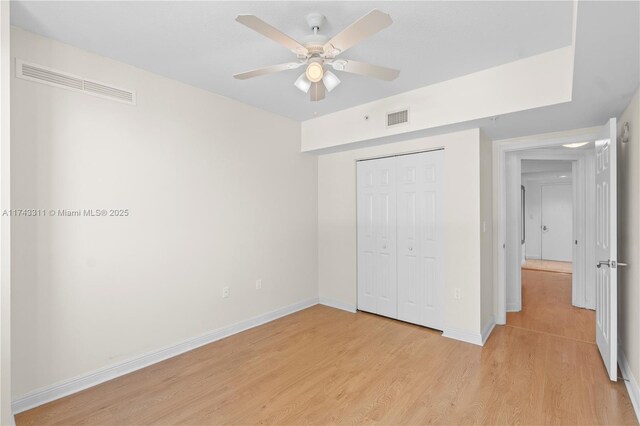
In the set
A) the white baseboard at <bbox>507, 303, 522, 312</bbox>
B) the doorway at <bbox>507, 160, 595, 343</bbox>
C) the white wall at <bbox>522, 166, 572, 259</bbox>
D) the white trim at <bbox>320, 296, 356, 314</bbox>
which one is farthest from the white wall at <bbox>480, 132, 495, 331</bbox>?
the white wall at <bbox>522, 166, 572, 259</bbox>

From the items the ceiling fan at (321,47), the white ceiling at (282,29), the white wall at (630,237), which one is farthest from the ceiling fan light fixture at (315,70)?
the white wall at (630,237)

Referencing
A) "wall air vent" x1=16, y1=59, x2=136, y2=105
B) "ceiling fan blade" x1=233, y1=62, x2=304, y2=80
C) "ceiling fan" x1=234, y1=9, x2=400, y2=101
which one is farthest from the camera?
"wall air vent" x1=16, y1=59, x2=136, y2=105

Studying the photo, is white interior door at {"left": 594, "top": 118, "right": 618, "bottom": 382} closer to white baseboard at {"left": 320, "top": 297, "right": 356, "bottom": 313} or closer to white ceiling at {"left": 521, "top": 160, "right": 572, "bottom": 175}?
white baseboard at {"left": 320, "top": 297, "right": 356, "bottom": 313}

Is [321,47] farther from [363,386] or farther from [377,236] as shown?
[377,236]

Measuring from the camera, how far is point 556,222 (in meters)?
8.29

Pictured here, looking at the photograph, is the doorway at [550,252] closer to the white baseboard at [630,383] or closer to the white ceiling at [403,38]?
the white baseboard at [630,383]

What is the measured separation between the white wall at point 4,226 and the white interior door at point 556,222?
10478mm

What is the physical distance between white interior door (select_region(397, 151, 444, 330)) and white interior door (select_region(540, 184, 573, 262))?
6.83 metres

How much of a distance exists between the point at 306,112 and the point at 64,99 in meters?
2.48

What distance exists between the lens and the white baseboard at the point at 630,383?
2.13 m

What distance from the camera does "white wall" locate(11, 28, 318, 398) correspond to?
2229 mm

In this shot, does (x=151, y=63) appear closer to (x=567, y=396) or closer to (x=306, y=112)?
(x=306, y=112)

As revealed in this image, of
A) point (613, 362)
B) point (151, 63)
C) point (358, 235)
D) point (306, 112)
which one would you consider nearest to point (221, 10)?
point (151, 63)

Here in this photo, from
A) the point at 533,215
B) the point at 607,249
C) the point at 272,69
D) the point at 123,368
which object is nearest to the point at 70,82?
the point at 272,69
